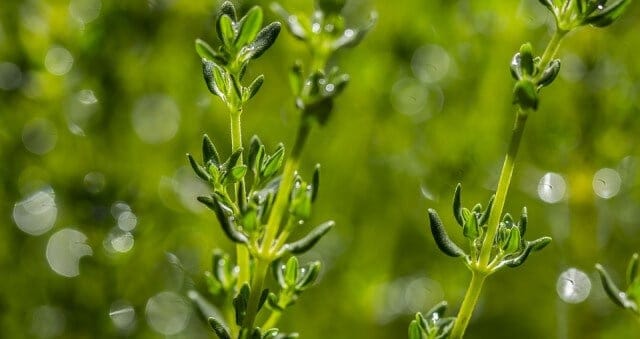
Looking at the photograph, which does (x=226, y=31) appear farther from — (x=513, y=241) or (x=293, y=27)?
(x=513, y=241)

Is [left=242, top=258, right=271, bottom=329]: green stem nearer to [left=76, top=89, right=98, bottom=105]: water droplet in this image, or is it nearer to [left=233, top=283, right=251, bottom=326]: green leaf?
[left=233, top=283, right=251, bottom=326]: green leaf

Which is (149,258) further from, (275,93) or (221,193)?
(221,193)

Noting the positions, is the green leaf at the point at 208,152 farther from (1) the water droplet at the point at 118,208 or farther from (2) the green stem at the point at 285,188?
(1) the water droplet at the point at 118,208

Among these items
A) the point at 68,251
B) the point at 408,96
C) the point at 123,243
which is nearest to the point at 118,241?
Result: the point at 123,243

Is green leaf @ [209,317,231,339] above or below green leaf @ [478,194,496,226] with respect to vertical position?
below

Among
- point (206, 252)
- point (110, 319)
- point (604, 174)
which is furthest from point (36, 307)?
point (604, 174)

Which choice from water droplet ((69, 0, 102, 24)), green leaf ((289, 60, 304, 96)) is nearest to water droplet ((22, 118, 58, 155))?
water droplet ((69, 0, 102, 24))
